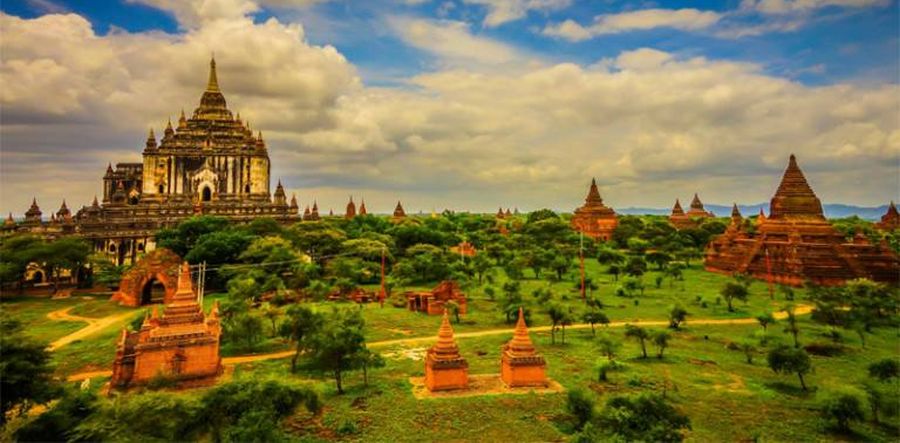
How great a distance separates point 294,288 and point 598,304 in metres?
22.6

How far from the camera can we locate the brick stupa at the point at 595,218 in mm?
85188

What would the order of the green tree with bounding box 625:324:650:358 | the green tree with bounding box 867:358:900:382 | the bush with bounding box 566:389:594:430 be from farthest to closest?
the green tree with bounding box 625:324:650:358 → the green tree with bounding box 867:358:900:382 → the bush with bounding box 566:389:594:430

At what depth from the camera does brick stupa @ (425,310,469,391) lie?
21062mm

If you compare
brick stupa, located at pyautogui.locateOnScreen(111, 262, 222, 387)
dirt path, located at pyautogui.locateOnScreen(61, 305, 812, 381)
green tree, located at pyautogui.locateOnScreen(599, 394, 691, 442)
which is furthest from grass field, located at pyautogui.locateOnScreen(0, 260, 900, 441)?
green tree, located at pyautogui.locateOnScreen(599, 394, 691, 442)

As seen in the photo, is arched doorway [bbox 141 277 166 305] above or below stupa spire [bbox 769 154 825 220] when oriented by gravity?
below

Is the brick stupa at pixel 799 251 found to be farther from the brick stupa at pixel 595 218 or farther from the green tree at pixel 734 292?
the brick stupa at pixel 595 218

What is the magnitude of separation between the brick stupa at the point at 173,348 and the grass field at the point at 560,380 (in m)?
1.98

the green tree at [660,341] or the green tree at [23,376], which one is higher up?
the green tree at [23,376]

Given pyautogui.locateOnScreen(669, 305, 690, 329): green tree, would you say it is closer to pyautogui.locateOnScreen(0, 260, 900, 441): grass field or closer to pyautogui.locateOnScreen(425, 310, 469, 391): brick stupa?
pyautogui.locateOnScreen(0, 260, 900, 441): grass field

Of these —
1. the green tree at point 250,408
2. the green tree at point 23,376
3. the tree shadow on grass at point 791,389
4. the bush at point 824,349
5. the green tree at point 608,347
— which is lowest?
the tree shadow on grass at point 791,389

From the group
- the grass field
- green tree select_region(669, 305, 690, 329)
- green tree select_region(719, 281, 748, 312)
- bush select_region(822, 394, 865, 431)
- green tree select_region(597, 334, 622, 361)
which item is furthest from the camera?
green tree select_region(719, 281, 748, 312)

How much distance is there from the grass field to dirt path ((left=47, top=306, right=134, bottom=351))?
2.09 feet

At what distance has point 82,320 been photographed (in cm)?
3509

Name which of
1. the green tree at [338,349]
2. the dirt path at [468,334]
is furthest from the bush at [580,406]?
the dirt path at [468,334]
